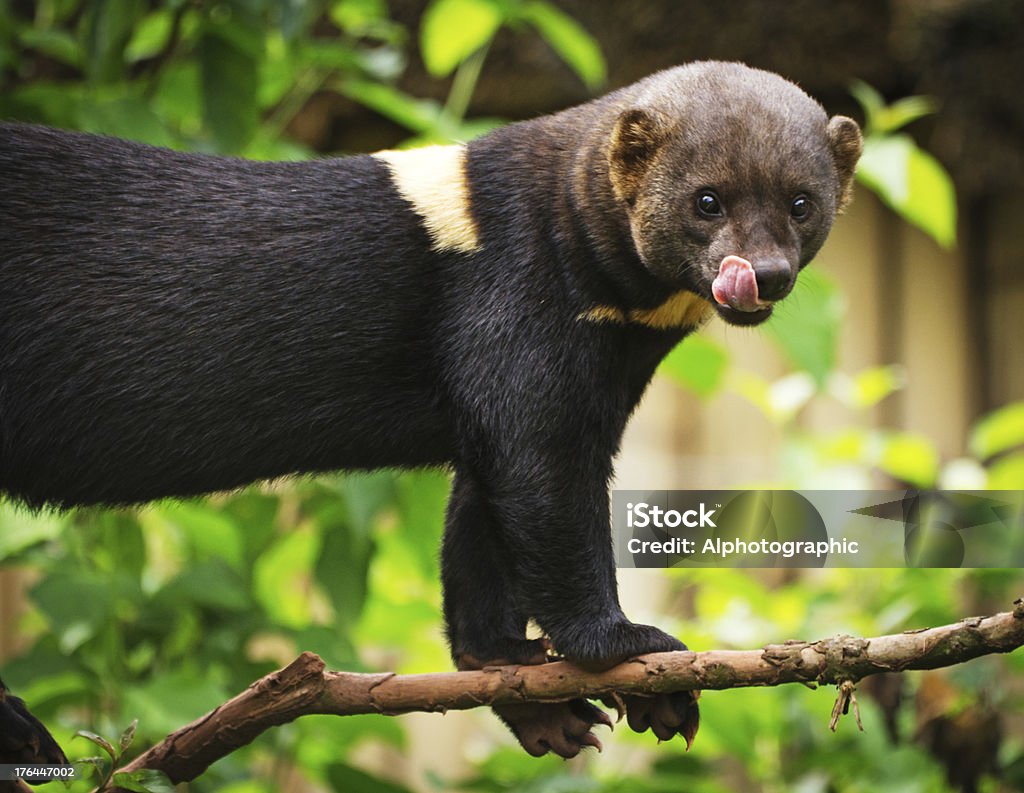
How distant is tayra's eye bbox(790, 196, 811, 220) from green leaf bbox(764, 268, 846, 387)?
46.7 inches

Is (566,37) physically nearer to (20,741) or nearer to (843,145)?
(843,145)

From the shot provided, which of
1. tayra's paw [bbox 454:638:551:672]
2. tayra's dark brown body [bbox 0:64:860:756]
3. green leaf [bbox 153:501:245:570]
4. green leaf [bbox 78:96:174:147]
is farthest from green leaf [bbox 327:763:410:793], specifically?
green leaf [bbox 78:96:174:147]

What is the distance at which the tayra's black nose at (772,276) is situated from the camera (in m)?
2.02

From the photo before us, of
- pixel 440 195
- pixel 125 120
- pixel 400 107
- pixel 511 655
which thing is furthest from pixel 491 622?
pixel 400 107

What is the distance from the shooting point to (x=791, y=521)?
9.71 ft

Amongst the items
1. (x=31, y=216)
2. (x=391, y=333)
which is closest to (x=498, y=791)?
(x=391, y=333)

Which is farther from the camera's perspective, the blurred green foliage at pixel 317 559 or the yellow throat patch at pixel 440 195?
the blurred green foliage at pixel 317 559

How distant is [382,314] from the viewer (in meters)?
2.33

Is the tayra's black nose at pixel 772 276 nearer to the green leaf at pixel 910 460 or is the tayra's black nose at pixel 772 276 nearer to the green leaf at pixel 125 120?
the green leaf at pixel 125 120

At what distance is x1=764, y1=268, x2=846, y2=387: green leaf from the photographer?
3.38 metres

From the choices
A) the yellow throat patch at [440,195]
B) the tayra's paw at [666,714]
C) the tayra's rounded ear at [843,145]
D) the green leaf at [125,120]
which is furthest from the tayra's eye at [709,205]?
the green leaf at [125,120]

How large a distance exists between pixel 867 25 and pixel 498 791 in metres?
3.05

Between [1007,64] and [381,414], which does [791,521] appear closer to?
[381,414]

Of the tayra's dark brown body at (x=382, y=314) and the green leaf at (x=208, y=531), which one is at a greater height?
the tayra's dark brown body at (x=382, y=314)
